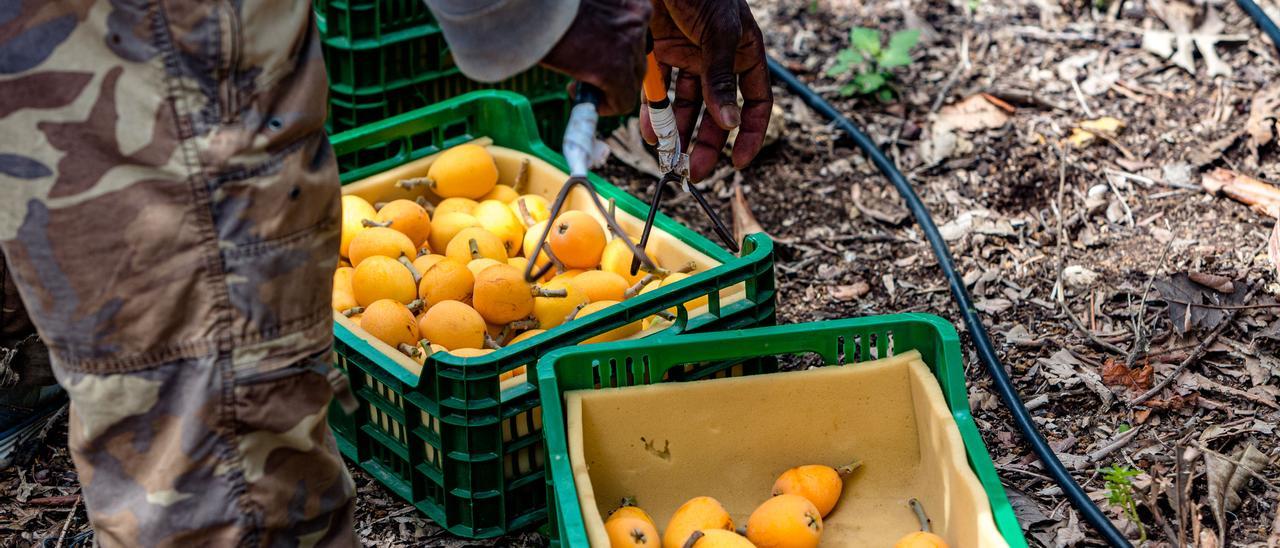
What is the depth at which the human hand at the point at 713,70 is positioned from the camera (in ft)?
7.65

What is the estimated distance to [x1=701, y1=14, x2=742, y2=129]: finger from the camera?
2346 millimetres

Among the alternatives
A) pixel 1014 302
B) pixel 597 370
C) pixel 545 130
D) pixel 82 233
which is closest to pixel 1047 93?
pixel 1014 302

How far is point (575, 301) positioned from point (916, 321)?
760mm

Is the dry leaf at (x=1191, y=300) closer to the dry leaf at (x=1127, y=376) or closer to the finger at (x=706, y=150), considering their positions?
the dry leaf at (x=1127, y=376)

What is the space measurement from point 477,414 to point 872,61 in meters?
2.53

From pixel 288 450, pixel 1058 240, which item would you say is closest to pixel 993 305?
pixel 1058 240

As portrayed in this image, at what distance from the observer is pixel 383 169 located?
3.25 m

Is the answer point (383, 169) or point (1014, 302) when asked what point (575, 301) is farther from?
point (1014, 302)

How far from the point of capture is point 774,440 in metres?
2.37

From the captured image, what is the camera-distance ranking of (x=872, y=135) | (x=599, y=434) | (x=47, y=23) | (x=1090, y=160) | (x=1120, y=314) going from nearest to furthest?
(x=47, y=23), (x=599, y=434), (x=1120, y=314), (x=1090, y=160), (x=872, y=135)

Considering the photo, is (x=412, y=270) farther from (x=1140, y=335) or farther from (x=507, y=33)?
(x=1140, y=335)

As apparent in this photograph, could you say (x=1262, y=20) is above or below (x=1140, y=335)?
above

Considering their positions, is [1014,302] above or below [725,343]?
below

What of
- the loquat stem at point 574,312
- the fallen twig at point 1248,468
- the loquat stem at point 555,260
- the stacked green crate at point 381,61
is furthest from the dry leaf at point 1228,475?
the stacked green crate at point 381,61
